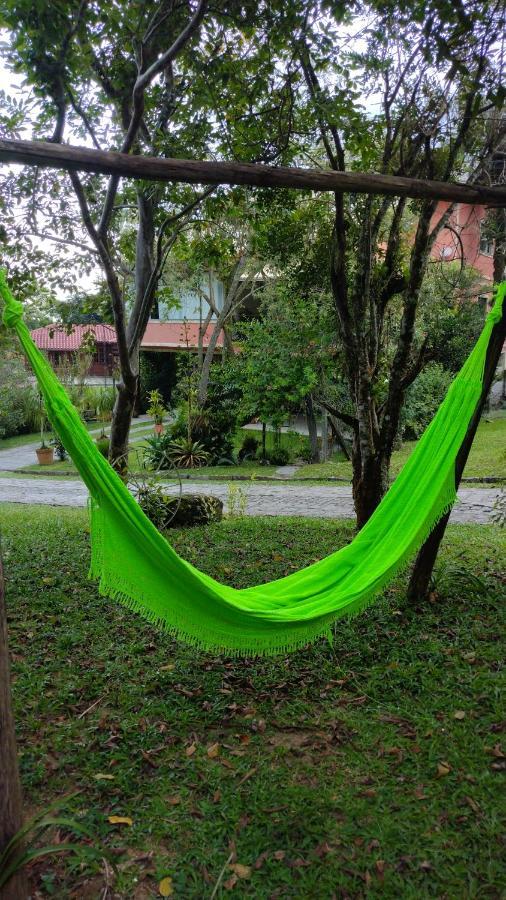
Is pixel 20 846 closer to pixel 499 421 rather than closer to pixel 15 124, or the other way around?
pixel 15 124

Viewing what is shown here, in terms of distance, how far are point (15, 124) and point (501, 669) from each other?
3.64 meters

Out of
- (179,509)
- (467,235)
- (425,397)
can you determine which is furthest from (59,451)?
(467,235)

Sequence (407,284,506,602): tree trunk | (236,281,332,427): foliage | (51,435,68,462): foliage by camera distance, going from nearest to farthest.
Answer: (407,284,506,602): tree trunk
(236,281,332,427): foliage
(51,435,68,462): foliage

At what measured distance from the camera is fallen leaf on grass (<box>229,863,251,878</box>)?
4.83ft

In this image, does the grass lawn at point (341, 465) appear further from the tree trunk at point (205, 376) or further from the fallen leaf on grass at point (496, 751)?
the fallen leaf on grass at point (496, 751)

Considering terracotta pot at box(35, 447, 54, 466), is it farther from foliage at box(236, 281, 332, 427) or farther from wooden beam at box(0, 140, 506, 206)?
wooden beam at box(0, 140, 506, 206)

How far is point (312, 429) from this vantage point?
370 inches

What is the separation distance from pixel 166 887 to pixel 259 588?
39.7 inches

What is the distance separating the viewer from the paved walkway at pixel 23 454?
1082 cm

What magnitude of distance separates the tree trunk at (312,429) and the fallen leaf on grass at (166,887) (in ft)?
24.8

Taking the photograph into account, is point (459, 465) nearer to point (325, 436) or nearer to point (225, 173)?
point (225, 173)

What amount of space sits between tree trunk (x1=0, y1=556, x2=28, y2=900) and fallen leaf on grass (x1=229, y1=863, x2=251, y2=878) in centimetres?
47

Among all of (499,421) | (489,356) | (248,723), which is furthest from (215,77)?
(499,421)

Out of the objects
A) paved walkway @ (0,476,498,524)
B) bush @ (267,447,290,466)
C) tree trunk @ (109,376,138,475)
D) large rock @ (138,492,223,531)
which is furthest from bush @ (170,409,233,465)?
tree trunk @ (109,376,138,475)
